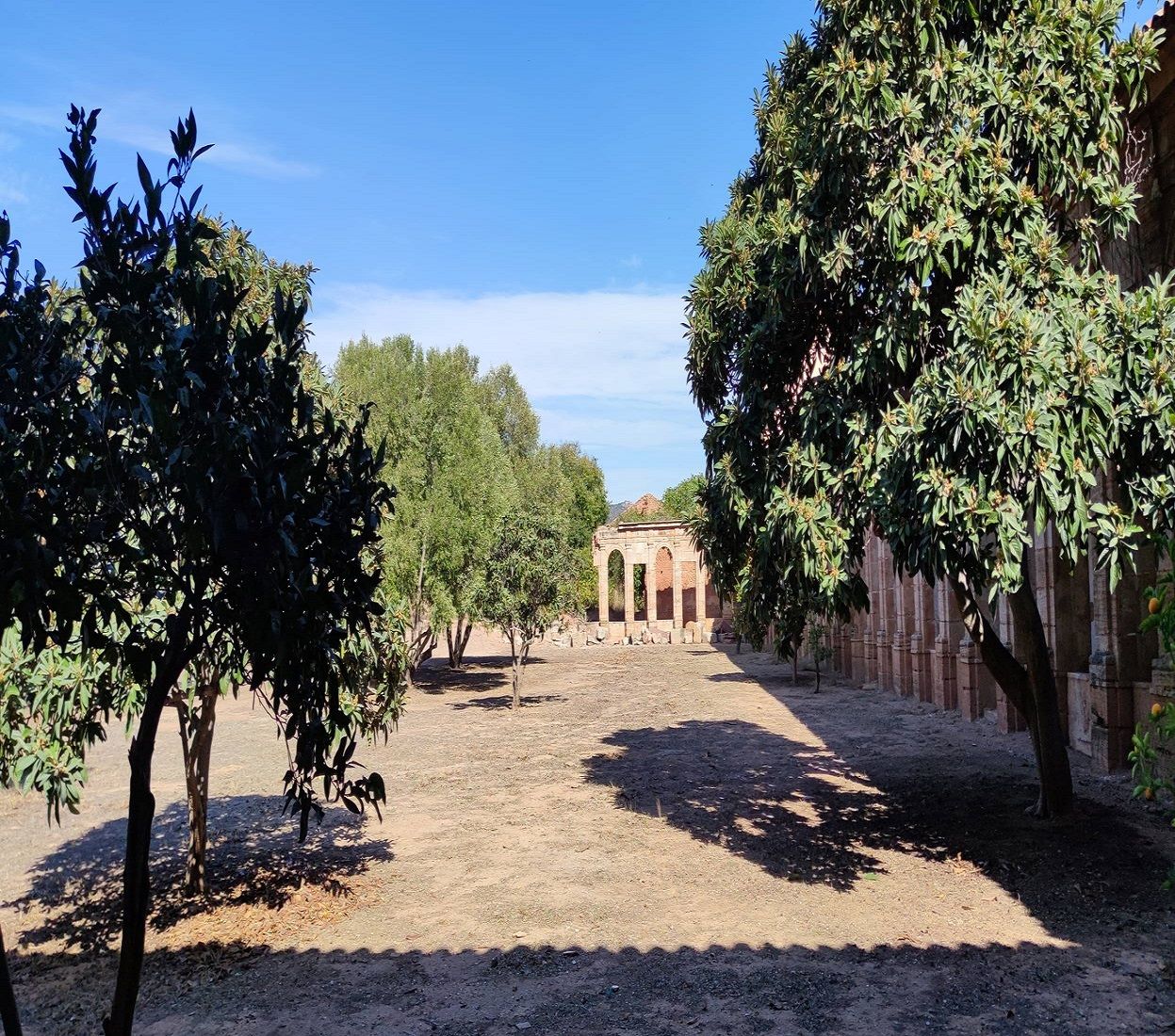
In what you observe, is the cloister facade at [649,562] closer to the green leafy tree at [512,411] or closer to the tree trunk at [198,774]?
the green leafy tree at [512,411]

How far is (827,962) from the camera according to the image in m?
7.62

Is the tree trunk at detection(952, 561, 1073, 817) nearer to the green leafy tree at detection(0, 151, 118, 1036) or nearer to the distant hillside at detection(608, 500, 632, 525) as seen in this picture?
the green leafy tree at detection(0, 151, 118, 1036)

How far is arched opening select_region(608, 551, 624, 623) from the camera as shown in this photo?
6247 cm

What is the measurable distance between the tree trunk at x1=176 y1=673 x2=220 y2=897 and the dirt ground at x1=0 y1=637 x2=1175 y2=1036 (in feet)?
0.99

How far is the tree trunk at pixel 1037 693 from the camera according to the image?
33.6ft

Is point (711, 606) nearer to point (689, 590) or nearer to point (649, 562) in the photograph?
point (689, 590)

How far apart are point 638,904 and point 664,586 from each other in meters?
53.9

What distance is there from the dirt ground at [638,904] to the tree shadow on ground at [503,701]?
8630mm

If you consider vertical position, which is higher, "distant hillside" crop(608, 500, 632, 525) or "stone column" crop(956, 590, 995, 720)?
"distant hillside" crop(608, 500, 632, 525)

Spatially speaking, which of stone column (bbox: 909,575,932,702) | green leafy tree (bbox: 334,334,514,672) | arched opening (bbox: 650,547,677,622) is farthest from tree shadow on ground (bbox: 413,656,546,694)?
arched opening (bbox: 650,547,677,622)

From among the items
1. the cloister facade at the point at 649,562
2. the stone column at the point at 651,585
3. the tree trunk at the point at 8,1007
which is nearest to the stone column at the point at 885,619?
the tree trunk at the point at 8,1007

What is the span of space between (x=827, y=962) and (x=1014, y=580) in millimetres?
3464

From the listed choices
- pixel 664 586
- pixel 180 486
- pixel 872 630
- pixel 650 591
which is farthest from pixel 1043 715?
pixel 664 586

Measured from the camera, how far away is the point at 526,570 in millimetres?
24031
